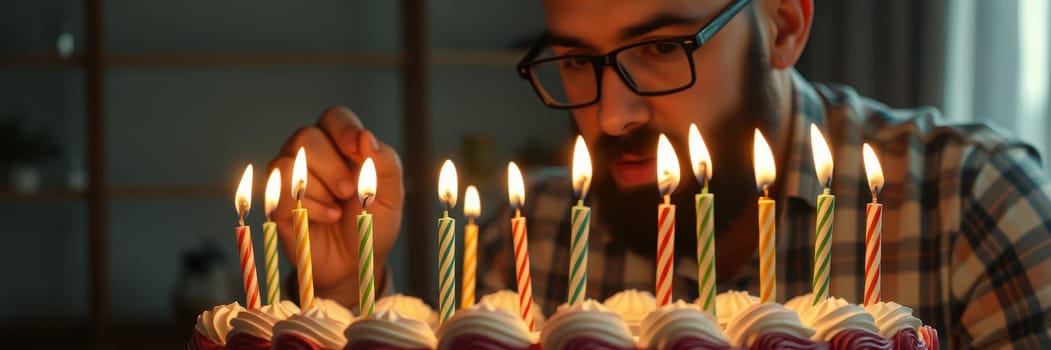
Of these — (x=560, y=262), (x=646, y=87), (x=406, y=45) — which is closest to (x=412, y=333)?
A: (x=646, y=87)

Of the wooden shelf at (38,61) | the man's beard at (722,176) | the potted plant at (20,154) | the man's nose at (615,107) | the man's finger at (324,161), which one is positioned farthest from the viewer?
the potted plant at (20,154)

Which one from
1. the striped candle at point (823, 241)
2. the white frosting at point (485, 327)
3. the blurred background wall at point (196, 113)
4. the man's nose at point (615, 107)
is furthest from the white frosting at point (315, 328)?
the blurred background wall at point (196, 113)

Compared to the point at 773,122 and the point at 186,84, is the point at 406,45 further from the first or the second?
the point at 773,122

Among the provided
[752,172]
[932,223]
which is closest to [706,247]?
[752,172]

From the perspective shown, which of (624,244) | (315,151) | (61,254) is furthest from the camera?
(61,254)

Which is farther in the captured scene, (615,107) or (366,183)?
(615,107)

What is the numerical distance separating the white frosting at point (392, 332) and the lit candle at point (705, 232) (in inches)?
9.1

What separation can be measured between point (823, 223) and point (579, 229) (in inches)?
8.2

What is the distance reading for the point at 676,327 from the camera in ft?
2.91

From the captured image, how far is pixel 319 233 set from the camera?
1381 mm

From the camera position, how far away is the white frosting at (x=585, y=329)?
2.91 ft

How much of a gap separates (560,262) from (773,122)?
566mm

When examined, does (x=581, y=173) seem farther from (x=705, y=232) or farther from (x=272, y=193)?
(x=272, y=193)

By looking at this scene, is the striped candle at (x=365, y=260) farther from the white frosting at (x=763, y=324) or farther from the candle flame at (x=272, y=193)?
the white frosting at (x=763, y=324)
